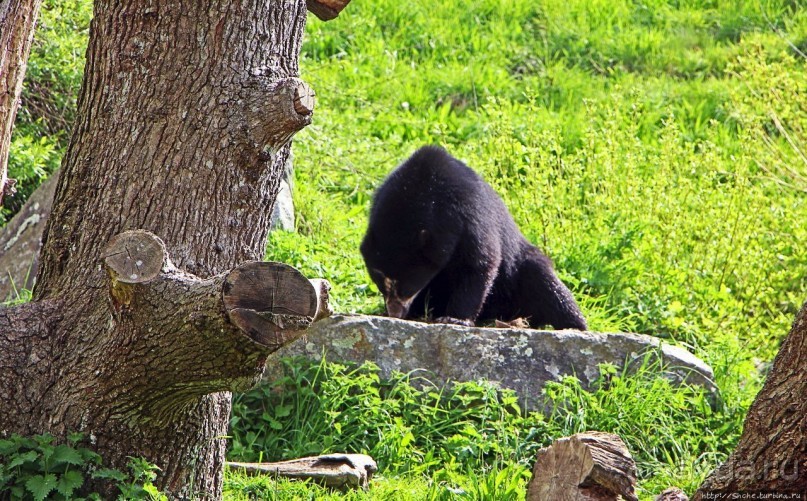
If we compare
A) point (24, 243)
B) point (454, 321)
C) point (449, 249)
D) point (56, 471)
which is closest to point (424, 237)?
point (449, 249)

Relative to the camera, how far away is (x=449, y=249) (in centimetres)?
627

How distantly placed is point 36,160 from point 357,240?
2286 mm

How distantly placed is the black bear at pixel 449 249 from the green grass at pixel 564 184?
16.7 inches

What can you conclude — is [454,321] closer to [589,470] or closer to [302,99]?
[589,470]

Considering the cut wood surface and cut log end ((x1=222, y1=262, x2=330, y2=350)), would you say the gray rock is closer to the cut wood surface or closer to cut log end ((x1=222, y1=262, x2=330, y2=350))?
the cut wood surface

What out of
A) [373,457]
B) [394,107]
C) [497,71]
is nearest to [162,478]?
[373,457]

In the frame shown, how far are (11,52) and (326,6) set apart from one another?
3.99 ft

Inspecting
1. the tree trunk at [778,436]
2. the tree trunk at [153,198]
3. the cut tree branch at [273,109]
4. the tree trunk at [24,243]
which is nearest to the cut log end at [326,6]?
the tree trunk at [153,198]

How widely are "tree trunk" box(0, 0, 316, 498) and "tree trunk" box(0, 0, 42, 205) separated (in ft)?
1.23

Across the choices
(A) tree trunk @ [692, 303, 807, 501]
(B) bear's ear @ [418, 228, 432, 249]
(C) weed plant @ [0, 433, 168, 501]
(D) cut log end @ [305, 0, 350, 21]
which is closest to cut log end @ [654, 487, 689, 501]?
(A) tree trunk @ [692, 303, 807, 501]

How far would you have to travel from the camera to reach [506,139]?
848 cm

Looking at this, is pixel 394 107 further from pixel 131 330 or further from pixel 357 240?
pixel 131 330

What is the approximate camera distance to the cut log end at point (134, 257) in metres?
3.13

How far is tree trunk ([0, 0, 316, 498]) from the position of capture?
3.53 metres
